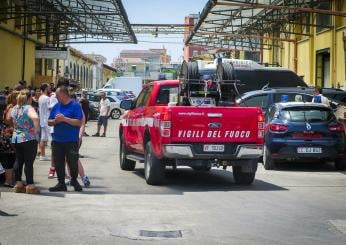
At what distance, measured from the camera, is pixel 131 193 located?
37.9 ft

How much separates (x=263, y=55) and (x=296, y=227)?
147ft

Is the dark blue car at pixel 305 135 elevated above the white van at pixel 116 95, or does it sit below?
below

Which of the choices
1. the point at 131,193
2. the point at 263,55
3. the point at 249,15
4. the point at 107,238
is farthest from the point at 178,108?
the point at 263,55

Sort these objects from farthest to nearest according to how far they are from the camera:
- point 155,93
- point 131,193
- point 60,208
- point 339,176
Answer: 1. point 339,176
2. point 155,93
3. point 131,193
4. point 60,208

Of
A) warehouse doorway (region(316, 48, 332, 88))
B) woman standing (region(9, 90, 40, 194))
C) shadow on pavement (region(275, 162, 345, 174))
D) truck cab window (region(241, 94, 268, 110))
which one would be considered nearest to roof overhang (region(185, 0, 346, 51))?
warehouse doorway (region(316, 48, 332, 88))

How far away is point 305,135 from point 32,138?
684cm

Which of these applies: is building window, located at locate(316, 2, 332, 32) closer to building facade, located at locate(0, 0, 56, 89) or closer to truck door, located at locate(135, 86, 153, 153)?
building facade, located at locate(0, 0, 56, 89)

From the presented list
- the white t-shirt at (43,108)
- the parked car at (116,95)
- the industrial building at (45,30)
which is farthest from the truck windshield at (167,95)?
the parked car at (116,95)

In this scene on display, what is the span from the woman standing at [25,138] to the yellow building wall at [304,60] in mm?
25868

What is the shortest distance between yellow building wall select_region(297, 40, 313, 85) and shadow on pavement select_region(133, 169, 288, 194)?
70.2 feet

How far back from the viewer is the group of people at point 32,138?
11211 millimetres

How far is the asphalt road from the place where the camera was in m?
7.98

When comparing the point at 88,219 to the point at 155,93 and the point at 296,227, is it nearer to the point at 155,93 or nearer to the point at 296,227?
the point at 296,227

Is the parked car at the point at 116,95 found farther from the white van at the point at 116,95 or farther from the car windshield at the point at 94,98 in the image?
the car windshield at the point at 94,98
